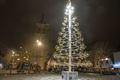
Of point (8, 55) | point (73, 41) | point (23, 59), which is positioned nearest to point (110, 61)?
point (23, 59)

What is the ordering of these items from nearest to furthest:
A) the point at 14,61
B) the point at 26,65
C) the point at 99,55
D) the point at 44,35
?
the point at 26,65
the point at 99,55
the point at 14,61
the point at 44,35

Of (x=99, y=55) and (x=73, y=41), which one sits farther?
(x=99, y=55)

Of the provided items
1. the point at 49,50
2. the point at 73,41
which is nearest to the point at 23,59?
the point at 49,50

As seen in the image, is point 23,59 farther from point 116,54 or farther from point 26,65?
point 116,54

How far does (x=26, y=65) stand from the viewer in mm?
55781

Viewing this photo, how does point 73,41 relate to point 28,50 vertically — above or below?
below

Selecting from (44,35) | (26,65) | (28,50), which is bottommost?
(26,65)

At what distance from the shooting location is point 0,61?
75125mm

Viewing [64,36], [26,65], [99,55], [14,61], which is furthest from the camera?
[14,61]

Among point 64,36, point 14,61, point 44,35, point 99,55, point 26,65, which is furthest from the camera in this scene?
point 44,35

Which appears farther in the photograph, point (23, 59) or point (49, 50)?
point (49, 50)

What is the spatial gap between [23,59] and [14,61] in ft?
26.1

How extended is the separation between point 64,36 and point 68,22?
154cm

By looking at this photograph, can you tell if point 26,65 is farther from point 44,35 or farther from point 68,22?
point 68,22
